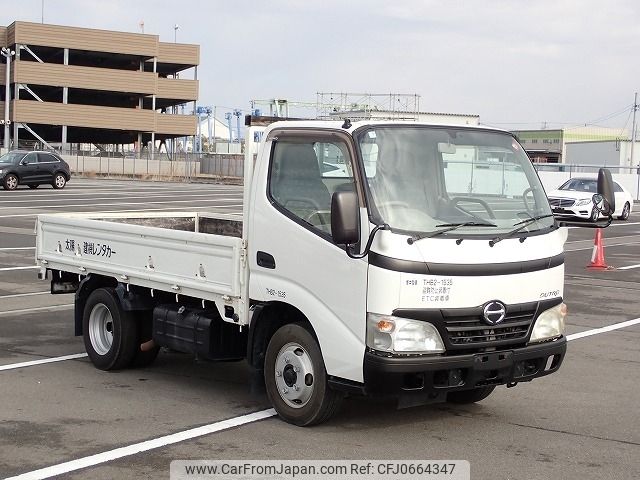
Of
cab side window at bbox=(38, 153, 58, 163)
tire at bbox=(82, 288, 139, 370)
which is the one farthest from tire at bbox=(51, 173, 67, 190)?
tire at bbox=(82, 288, 139, 370)

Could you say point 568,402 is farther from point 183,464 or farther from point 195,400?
point 183,464

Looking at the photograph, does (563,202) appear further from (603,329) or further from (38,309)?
(38,309)

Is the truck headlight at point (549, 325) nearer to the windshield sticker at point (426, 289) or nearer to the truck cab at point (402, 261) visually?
the truck cab at point (402, 261)

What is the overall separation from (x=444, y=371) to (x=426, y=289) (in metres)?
0.57

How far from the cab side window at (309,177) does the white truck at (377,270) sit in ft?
0.04

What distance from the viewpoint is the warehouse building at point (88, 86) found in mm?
80812

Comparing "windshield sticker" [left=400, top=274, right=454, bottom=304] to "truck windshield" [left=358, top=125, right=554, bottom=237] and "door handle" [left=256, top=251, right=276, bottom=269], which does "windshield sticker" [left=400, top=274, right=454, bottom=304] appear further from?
"door handle" [left=256, top=251, right=276, bottom=269]

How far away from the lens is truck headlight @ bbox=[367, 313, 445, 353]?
21.4 ft

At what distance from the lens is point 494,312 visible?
6797 millimetres

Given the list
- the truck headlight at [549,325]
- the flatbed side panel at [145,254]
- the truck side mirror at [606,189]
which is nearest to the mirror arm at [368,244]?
the flatbed side panel at [145,254]

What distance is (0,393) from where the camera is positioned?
26.7 ft

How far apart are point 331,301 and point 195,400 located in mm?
1890

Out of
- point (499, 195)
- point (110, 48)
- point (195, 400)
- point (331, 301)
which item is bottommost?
point (195, 400)

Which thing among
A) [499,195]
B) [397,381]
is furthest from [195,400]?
[499,195]
